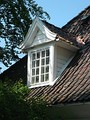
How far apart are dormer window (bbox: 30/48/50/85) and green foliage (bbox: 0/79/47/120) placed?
7.66ft

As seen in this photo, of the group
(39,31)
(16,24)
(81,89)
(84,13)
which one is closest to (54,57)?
(39,31)

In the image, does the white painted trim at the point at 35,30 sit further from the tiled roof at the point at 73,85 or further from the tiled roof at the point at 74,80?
the tiled roof at the point at 73,85

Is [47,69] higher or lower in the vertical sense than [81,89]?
higher

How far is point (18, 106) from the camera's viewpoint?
1033 centimetres

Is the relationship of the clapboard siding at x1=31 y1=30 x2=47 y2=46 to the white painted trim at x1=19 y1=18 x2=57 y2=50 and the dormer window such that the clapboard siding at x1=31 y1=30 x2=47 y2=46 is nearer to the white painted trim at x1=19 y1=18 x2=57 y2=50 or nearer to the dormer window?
the white painted trim at x1=19 y1=18 x2=57 y2=50

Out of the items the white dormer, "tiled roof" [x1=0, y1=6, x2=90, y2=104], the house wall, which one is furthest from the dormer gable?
"tiled roof" [x1=0, y1=6, x2=90, y2=104]

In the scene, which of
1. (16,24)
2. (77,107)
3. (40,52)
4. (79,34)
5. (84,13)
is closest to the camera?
(77,107)

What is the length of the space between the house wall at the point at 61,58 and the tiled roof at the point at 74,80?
270mm

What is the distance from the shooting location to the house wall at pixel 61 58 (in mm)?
13243

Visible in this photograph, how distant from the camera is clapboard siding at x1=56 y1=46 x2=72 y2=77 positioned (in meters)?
13.3

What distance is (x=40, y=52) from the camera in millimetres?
13773

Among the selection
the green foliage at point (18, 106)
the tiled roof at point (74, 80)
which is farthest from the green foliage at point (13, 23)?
the green foliage at point (18, 106)

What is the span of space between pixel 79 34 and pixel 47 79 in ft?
9.36

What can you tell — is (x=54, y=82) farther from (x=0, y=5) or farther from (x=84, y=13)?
(x=0, y=5)
